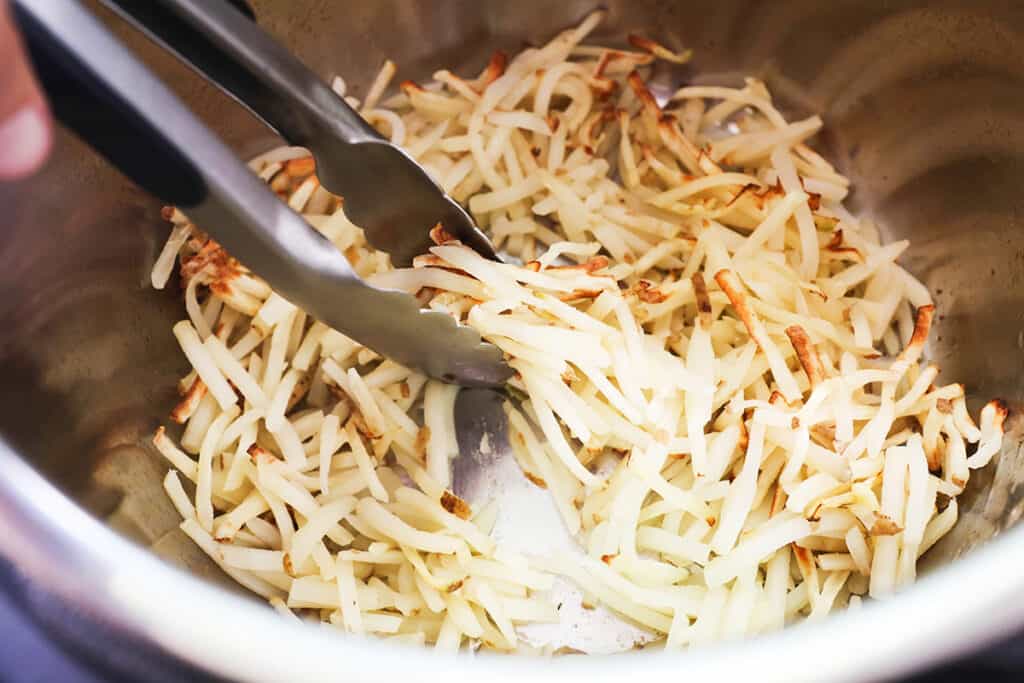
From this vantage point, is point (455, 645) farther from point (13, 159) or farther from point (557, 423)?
point (13, 159)

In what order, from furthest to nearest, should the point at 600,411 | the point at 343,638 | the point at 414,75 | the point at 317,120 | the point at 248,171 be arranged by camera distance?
the point at 414,75, the point at 600,411, the point at 317,120, the point at 248,171, the point at 343,638

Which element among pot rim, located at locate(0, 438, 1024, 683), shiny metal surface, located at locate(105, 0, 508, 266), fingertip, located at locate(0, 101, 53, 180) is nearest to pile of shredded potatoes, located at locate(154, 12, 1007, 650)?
shiny metal surface, located at locate(105, 0, 508, 266)

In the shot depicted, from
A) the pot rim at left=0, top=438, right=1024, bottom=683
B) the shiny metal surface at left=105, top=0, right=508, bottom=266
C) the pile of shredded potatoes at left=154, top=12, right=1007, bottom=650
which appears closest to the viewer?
the pot rim at left=0, top=438, right=1024, bottom=683

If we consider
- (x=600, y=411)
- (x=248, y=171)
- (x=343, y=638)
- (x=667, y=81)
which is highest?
(x=667, y=81)

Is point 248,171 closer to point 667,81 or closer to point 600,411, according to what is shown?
point 600,411

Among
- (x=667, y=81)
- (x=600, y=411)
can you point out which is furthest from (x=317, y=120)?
(x=667, y=81)

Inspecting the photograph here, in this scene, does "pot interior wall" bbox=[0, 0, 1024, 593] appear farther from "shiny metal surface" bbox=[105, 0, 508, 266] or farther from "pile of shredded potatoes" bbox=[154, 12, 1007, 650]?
"shiny metal surface" bbox=[105, 0, 508, 266]

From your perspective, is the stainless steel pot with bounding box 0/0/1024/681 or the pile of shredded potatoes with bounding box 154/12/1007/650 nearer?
the stainless steel pot with bounding box 0/0/1024/681

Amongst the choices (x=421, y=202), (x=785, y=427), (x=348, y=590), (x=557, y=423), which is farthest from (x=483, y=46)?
(x=348, y=590)
